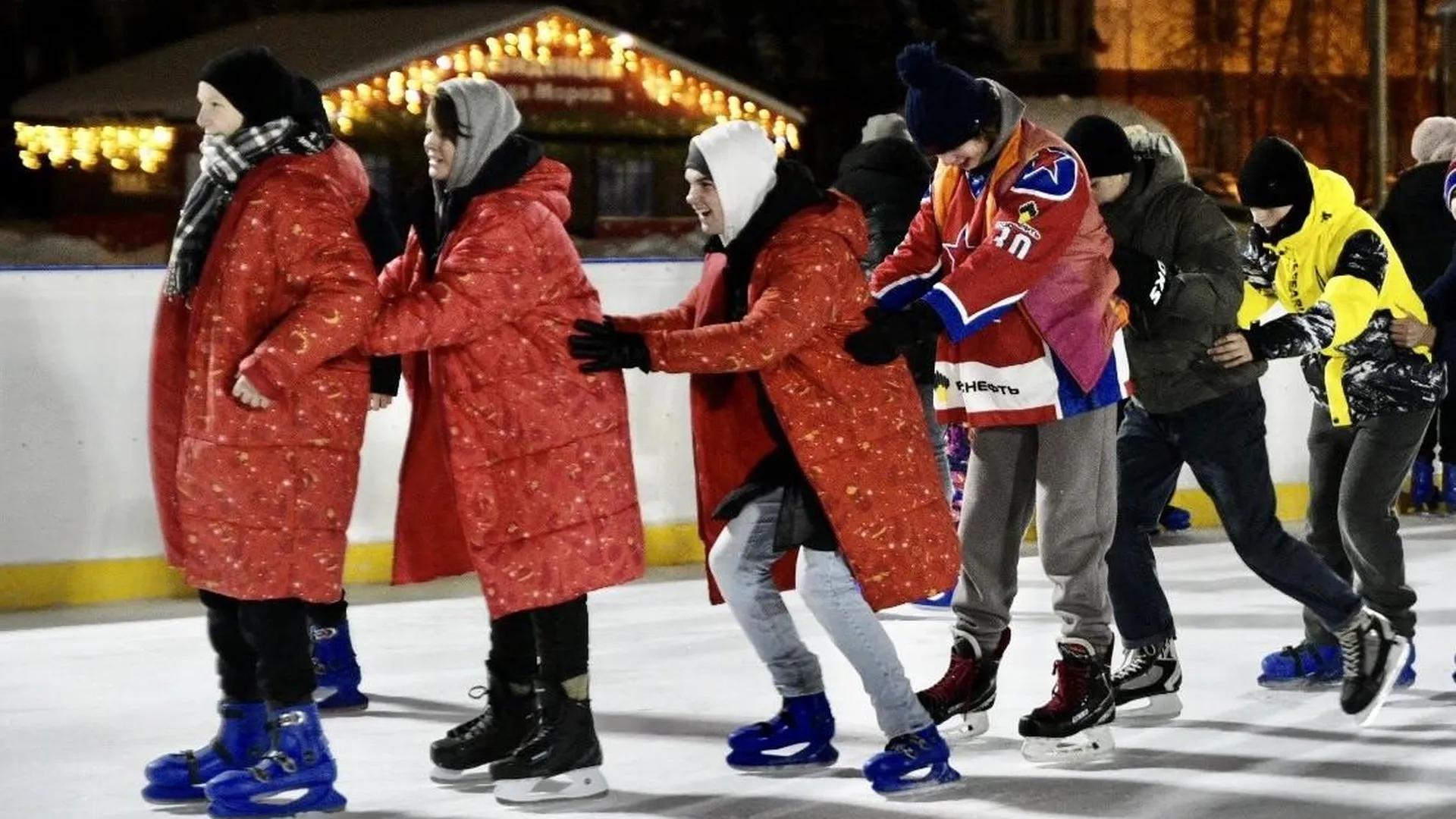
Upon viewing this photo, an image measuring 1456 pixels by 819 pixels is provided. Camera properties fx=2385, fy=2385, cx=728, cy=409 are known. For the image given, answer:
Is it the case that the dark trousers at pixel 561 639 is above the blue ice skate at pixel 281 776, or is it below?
above

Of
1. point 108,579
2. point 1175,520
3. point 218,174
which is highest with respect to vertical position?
point 218,174

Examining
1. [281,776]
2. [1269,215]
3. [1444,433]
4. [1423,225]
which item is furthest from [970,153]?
[1444,433]

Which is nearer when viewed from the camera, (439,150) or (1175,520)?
(439,150)

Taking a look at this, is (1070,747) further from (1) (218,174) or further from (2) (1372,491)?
(1) (218,174)

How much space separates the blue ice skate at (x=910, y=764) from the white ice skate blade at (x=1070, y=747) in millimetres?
295

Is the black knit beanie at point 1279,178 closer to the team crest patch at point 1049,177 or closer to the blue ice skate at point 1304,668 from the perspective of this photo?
the team crest patch at point 1049,177

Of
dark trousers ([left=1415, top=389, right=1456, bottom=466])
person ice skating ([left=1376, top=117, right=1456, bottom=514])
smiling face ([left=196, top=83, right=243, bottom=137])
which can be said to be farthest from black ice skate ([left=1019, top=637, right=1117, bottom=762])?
dark trousers ([left=1415, top=389, right=1456, bottom=466])

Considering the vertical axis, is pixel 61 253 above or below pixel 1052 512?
above

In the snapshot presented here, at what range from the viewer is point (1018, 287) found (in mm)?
4316

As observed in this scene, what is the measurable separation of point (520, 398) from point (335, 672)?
149cm

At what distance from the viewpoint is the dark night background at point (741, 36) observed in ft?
33.3

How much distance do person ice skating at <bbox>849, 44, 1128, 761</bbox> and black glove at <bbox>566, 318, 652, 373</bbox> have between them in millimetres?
439

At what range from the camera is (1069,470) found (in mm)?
4535

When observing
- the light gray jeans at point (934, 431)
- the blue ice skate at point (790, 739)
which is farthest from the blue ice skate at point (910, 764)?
the light gray jeans at point (934, 431)
